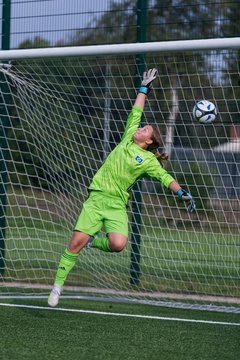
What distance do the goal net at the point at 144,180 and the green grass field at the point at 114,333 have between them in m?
0.71

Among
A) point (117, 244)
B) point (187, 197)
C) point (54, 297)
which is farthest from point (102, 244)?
point (187, 197)

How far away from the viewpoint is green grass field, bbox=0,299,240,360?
6281 millimetres

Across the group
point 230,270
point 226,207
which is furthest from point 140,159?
point 230,270

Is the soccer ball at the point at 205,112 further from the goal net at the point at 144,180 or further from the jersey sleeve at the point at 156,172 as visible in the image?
the goal net at the point at 144,180

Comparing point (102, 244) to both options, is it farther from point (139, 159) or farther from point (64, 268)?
point (139, 159)

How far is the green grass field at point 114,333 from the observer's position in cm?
628

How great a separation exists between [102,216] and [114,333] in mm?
1104

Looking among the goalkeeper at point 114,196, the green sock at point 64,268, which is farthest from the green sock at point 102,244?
the green sock at point 64,268

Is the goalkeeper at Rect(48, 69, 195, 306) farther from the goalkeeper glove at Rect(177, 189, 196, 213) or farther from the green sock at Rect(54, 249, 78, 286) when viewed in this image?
the goalkeeper glove at Rect(177, 189, 196, 213)

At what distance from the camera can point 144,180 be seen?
32.0 ft

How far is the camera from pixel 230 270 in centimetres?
959

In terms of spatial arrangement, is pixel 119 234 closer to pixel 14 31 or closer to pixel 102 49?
pixel 102 49

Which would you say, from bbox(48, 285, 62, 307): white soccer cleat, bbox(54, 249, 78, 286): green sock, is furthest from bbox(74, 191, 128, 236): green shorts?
bbox(48, 285, 62, 307): white soccer cleat

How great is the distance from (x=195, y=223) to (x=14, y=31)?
10.8ft
